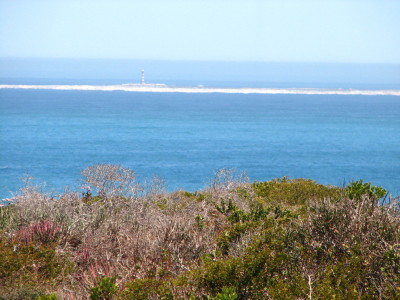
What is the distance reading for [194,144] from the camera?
7719cm

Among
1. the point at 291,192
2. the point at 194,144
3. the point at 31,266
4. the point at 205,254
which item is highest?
the point at 205,254

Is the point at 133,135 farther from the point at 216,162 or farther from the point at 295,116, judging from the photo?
the point at 295,116

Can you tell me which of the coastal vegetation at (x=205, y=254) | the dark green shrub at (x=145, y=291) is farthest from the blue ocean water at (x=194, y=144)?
the dark green shrub at (x=145, y=291)

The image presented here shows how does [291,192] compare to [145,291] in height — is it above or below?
below

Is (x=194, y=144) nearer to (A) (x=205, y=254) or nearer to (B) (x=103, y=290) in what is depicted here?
(A) (x=205, y=254)

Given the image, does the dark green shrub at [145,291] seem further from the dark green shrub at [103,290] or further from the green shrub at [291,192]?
the green shrub at [291,192]

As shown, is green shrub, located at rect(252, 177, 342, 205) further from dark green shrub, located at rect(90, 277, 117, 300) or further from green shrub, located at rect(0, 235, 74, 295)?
dark green shrub, located at rect(90, 277, 117, 300)

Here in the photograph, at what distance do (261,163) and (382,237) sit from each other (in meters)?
58.0

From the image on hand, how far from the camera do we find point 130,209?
444 inches

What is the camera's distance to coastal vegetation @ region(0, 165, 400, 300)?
6375 millimetres

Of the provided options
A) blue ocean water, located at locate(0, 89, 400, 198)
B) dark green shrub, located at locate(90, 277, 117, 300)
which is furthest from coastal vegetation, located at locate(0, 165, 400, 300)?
blue ocean water, located at locate(0, 89, 400, 198)

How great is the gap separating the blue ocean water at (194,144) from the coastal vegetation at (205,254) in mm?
25282

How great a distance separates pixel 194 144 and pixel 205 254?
69.3 meters

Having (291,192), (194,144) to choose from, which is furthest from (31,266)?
(194,144)
